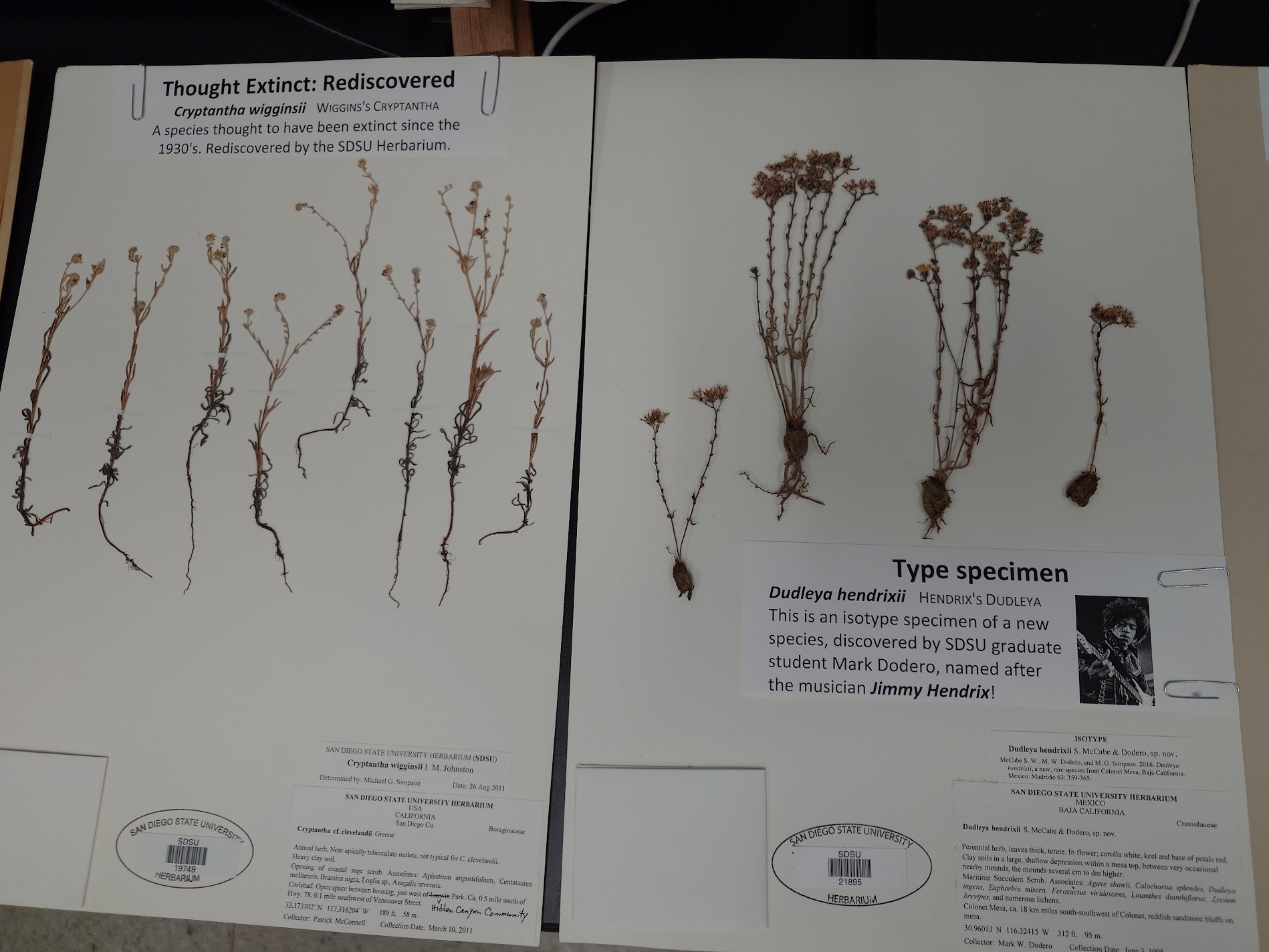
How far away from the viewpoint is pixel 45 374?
4.33 ft

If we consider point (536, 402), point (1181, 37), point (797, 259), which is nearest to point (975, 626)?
point (797, 259)

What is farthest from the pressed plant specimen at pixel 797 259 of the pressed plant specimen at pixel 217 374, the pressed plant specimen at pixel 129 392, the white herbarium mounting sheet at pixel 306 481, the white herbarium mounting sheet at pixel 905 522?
the pressed plant specimen at pixel 129 392

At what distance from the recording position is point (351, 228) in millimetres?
1324

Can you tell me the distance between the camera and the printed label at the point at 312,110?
1.33 meters

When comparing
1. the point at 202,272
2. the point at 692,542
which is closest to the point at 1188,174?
the point at 692,542

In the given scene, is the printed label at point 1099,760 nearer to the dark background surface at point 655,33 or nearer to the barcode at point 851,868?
the barcode at point 851,868

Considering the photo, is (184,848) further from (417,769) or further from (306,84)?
(306,84)

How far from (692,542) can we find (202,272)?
0.95m

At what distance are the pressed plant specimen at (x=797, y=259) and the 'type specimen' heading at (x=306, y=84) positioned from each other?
1.95 feet

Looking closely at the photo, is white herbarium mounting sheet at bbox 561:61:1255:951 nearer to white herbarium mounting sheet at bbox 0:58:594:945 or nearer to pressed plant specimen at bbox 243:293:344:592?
white herbarium mounting sheet at bbox 0:58:594:945

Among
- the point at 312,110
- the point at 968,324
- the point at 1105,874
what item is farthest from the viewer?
the point at 312,110

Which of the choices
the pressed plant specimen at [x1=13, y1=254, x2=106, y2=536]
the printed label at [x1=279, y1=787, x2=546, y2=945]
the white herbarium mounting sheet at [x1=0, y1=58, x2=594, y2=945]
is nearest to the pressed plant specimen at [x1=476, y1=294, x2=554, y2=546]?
the white herbarium mounting sheet at [x1=0, y1=58, x2=594, y2=945]

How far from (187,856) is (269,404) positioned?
0.71m

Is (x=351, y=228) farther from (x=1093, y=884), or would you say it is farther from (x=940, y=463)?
(x=1093, y=884)
